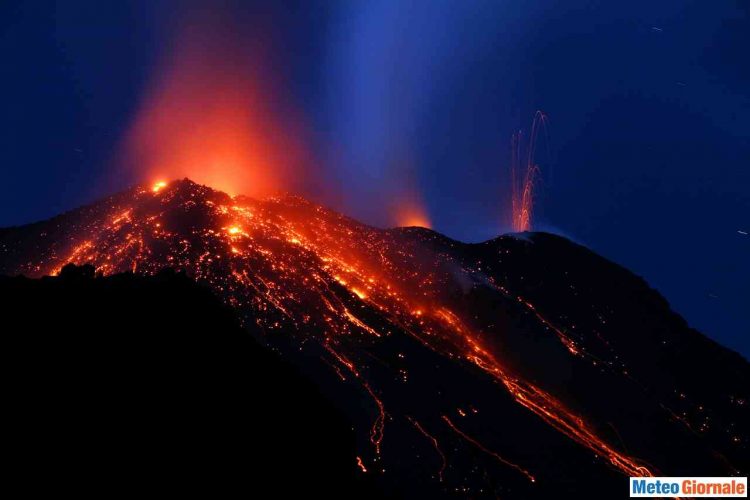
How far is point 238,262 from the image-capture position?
2411 cm

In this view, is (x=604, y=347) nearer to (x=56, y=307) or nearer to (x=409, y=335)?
(x=409, y=335)

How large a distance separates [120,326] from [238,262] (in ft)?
53.0

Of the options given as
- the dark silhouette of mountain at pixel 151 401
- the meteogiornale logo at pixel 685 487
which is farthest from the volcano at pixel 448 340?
the dark silhouette of mountain at pixel 151 401

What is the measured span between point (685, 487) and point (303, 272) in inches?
719

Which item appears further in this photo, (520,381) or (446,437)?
(520,381)

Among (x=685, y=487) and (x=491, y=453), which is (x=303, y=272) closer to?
(x=491, y=453)

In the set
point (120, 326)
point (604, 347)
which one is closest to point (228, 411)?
point (120, 326)

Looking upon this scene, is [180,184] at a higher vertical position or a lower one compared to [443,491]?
higher

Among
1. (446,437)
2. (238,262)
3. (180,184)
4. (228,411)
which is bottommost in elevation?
(228,411)

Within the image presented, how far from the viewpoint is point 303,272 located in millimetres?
24875

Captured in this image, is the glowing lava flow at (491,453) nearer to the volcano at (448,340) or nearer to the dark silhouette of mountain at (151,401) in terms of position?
the volcano at (448,340)

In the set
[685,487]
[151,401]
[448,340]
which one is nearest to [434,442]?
[685,487]

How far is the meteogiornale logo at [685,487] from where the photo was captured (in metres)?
12.6

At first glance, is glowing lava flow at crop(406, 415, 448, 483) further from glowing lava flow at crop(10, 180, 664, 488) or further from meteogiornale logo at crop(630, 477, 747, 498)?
meteogiornale logo at crop(630, 477, 747, 498)
